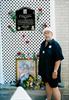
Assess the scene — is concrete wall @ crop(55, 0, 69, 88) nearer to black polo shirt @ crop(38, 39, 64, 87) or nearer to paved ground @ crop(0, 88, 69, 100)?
paved ground @ crop(0, 88, 69, 100)

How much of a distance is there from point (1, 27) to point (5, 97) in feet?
4.59

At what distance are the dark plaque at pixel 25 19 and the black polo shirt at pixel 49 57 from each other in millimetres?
1049

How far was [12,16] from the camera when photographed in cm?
457

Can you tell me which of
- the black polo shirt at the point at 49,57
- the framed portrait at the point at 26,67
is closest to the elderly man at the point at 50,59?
the black polo shirt at the point at 49,57

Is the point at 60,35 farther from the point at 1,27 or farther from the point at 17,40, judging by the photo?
the point at 1,27

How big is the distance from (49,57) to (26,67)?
125 cm

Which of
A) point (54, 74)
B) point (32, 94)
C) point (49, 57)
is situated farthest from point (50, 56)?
point (32, 94)

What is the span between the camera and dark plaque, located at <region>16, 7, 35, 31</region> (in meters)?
4.48

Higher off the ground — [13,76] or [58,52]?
[58,52]

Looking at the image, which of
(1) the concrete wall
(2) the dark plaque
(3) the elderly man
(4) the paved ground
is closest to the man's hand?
(3) the elderly man

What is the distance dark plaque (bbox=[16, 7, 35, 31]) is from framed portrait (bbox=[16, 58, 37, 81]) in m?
0.65

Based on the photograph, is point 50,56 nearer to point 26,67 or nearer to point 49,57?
point 49,57

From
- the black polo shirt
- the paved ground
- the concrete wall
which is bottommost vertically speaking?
the paved ground

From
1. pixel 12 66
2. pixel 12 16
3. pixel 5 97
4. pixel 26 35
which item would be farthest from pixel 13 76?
pixel 12 16
